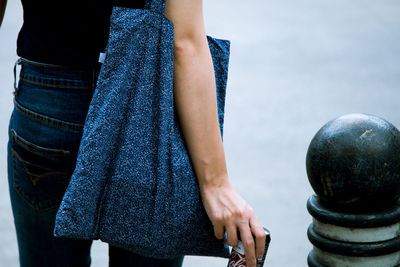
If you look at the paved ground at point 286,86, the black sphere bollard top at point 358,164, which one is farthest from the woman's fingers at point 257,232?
the paved ground at point 286,86

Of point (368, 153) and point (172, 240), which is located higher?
point (368, 153)

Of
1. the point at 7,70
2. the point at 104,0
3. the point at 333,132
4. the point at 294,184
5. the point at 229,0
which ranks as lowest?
the point at 294,184

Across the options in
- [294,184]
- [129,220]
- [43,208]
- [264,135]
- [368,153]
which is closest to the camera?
[129,220]

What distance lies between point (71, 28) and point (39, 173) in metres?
0.39

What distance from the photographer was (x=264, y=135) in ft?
18.1

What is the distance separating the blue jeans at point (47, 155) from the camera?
55.8 inches

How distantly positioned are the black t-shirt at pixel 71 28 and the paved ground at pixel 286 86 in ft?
8.42

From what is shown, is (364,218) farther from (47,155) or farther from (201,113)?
(47,155)

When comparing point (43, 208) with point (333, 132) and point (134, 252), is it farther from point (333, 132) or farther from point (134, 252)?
point (333, 132)

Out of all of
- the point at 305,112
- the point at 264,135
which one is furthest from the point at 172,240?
the point at 305,112

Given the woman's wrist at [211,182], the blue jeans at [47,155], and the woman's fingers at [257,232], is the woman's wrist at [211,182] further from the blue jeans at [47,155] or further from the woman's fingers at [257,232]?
the blue jeans at [47,155]

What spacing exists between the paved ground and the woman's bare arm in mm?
2510

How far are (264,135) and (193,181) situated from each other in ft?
13.9

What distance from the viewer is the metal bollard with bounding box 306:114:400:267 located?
1.60 meters
